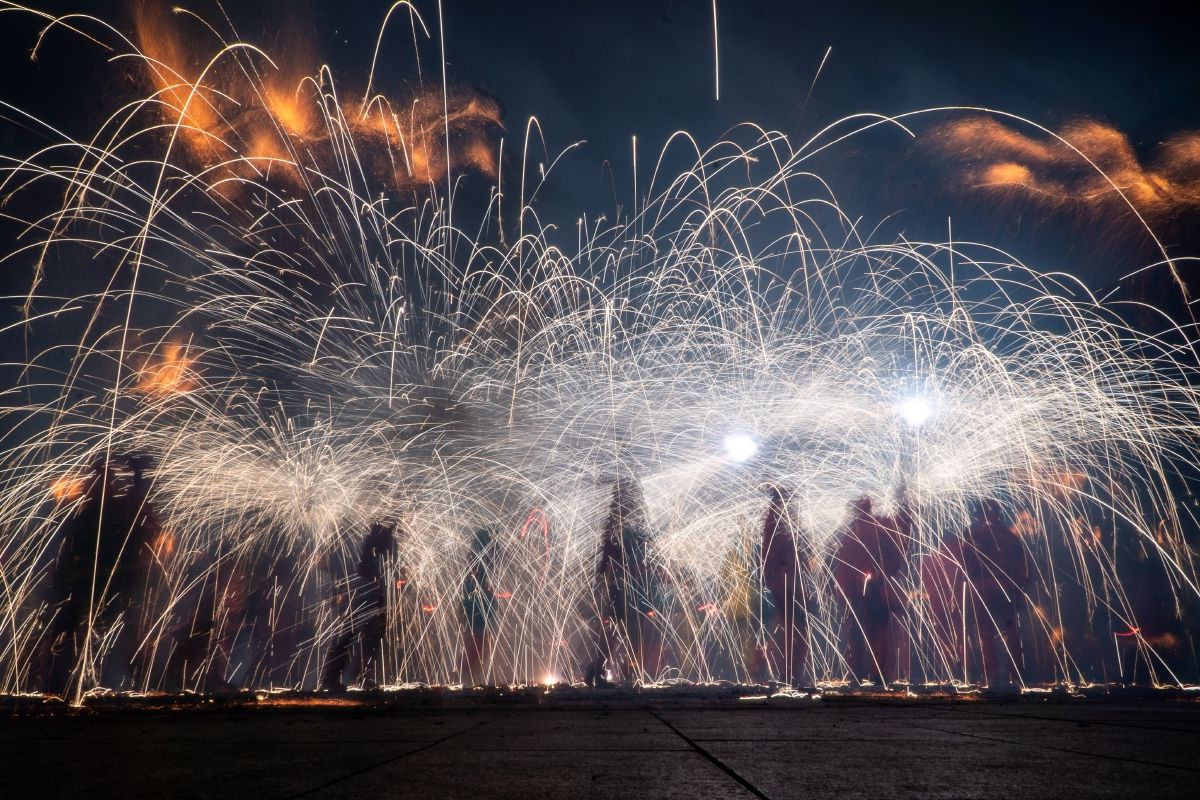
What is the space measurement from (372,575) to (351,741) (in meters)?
8.08

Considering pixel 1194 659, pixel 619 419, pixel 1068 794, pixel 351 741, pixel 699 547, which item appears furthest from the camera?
pixel 699 547

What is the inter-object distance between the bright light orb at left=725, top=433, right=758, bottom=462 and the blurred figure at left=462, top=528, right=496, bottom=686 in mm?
5415

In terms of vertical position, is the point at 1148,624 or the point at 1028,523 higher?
the point at 1028,523

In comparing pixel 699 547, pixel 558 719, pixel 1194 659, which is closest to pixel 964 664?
pixel 1194 659

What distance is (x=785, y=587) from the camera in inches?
460

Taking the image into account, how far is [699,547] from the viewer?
→ 17.2 meters

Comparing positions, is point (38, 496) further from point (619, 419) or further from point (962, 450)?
point (962, 450)

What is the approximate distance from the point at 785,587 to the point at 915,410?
4.90 m

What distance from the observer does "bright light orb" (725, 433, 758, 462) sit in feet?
49.5

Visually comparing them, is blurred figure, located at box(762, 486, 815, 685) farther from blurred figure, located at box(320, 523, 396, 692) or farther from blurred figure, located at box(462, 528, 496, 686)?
blurred figure, located at box(320, 523, 396, 692)

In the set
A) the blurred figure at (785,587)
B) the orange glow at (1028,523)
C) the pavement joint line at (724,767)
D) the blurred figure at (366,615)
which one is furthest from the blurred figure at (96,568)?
the orange glow at (1028,523)

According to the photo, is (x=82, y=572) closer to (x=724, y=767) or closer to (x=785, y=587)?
(x=724, y=767)

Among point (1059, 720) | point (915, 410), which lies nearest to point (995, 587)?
point (915, 410)

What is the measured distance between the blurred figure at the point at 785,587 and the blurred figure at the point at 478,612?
201 inches
